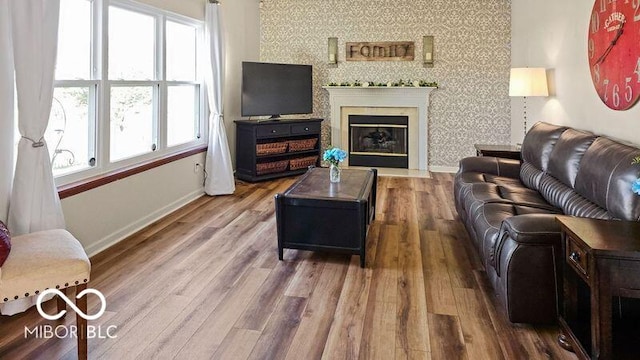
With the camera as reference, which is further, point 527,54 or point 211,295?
point 527,54

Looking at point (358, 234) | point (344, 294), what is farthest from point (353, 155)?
point (344, 294)

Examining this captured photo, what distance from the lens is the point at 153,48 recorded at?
470 centimetres

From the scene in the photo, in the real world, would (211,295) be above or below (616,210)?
below

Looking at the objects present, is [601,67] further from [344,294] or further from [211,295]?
[211,295]

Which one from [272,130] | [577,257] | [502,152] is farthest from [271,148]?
[577,257]

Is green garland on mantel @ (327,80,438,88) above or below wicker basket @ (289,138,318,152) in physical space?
above

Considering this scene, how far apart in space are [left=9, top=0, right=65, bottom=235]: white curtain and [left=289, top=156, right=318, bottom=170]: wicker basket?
428 centimetres

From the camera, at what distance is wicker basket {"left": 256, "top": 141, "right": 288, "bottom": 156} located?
21.5 ft

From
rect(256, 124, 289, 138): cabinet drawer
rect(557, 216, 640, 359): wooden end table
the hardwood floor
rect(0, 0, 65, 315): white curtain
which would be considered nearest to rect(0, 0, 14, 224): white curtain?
rect(0, 0, 65, 315): white curtain

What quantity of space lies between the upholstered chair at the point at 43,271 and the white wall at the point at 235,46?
14.5 feet

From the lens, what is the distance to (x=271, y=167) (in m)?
6.72

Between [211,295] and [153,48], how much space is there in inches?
113

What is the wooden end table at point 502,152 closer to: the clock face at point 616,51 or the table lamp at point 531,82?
the table lamp at point 531,82

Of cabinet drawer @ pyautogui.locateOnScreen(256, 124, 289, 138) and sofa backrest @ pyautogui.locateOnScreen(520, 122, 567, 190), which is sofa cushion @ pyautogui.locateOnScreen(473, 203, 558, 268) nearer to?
sofa backrest @ pyautogui.locateOnScreen(520, 122, 567, 190)
